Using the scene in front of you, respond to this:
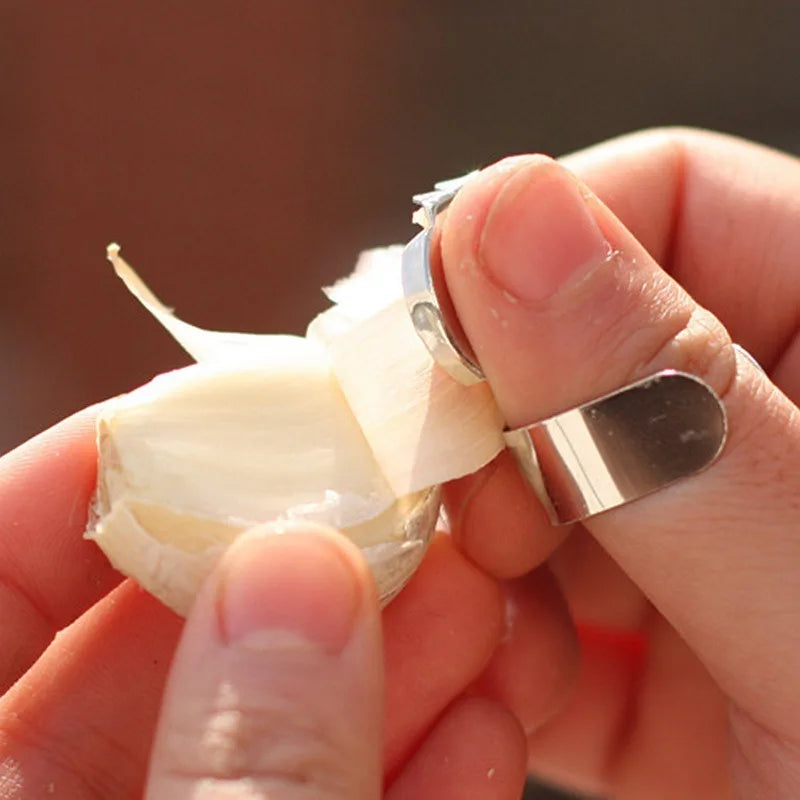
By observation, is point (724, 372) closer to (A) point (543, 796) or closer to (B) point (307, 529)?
(B) point (307, 529)

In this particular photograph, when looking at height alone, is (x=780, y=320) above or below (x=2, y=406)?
below

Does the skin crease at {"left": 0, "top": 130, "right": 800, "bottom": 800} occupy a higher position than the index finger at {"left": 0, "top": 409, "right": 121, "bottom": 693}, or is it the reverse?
the index finger at {"left": 0, "top": 409, "right": 121, "bottom": 693}

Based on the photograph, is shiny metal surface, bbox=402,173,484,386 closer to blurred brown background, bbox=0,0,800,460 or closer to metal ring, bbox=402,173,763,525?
metal ring, bbox=402,173,763,525

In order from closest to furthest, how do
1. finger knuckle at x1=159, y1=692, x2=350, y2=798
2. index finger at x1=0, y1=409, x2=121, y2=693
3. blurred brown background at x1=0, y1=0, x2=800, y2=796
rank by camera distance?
finger knuckle at x1=159, y1=692, x2=350, y2=798 → index finger at x1=0, y1=409, x2=121, y2=693 → blurred brown background at x1=0, y1=0, x2=800, y2=796

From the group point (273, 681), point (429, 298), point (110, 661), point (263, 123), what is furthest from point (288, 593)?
point (263, 123)

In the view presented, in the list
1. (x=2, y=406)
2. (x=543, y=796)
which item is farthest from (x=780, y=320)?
(x=2, y=406)

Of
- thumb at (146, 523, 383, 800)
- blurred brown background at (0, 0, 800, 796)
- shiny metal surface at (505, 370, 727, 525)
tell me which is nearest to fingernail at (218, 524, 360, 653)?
thumb at (146, 523, 383, 800)

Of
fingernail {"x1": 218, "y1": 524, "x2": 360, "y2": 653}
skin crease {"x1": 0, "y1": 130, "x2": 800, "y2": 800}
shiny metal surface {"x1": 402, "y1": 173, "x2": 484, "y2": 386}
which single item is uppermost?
shiny metal surface {"x1": 402, "y1": 173, "x2": 484, "y2": 386}
